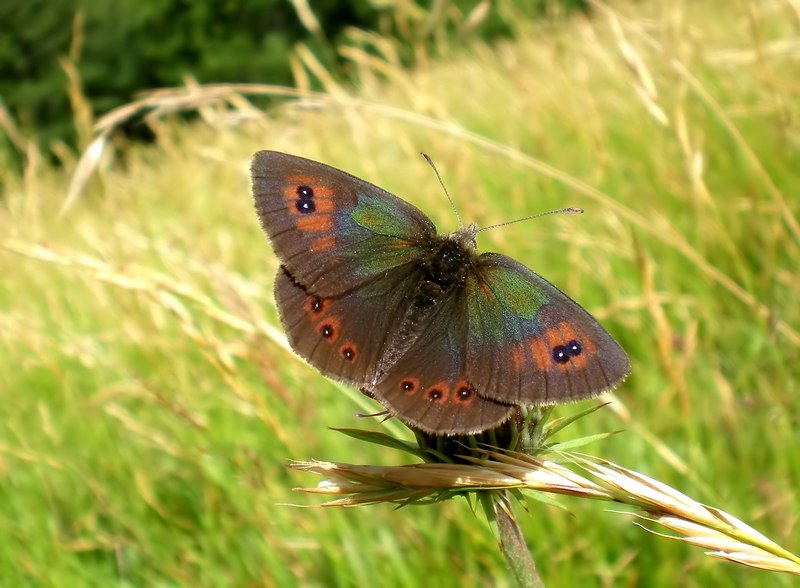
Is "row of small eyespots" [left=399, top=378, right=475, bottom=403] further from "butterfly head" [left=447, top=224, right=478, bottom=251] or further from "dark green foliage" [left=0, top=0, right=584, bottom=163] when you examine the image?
"dark green foliage" [left=0, top=0, right=584, bottom=163]

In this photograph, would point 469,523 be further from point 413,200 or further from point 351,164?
point 351,164

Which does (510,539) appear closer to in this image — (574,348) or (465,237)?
(574,348)

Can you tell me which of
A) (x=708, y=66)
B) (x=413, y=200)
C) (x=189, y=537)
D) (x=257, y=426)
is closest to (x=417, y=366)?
(x=189, y=537)

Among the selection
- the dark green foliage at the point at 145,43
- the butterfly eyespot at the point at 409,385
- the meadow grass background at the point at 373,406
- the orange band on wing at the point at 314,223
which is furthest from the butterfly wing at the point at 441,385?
the dark green foliage at the point at 145,43

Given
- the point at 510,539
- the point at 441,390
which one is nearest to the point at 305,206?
the point at 441,390

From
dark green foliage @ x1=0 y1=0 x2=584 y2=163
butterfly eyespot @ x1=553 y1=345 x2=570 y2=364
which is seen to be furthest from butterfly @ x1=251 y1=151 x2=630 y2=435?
dark green foliage @ x1=0 y1=0 x2=584 y2=163

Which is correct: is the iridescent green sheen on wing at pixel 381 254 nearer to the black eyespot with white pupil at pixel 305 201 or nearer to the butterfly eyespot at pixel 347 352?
the black eyespot with white pupil at pixel 305 201
